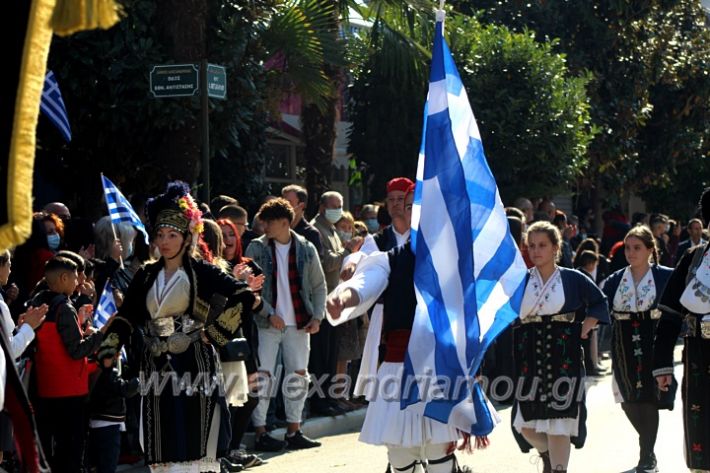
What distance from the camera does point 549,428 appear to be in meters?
8.34

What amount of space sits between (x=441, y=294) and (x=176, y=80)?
4.61 meters

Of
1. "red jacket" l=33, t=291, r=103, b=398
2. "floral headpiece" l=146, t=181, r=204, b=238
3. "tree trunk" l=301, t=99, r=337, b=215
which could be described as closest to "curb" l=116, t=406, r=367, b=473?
"red jacket" l=33, t=291, r=103, b=398

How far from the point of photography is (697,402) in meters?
7.13

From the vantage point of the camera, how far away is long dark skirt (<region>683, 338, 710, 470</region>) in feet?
23.2

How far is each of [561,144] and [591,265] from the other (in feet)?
14.9

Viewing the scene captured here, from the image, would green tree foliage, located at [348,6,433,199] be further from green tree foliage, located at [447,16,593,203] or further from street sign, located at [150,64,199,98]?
street sign, located at [150,64,199,98]

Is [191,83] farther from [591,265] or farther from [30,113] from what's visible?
[30,113]

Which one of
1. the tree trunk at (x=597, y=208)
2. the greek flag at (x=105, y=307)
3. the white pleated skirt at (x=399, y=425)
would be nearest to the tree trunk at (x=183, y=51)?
the greek flag at (x=105, y=307)

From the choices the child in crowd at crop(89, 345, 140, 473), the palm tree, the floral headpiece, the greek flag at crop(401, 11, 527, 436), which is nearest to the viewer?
the greek flag at crop(401, 11, 527, 436)

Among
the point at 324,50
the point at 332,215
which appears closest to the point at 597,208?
the point at 324,50

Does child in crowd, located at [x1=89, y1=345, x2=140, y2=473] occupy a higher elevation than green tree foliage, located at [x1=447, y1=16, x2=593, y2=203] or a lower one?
lower

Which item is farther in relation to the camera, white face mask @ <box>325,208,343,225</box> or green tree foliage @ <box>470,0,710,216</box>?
green tree foliage @ <box>470,0,710,216</box>

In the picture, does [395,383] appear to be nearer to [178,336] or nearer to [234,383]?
[178,336]

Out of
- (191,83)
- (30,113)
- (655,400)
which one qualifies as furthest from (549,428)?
(30,113)
